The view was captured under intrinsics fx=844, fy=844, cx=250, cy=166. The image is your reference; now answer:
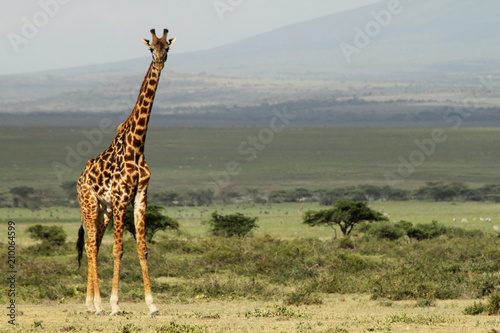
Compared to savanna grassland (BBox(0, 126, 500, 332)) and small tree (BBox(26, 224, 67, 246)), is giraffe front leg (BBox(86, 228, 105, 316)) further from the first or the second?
small tree (BBox(26, 224, 67, 246))

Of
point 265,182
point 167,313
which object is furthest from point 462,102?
point 167,313

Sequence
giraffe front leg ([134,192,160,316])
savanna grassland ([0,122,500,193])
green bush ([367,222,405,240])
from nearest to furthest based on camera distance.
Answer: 1. giraffe front leg ([134,192,160,316])
2. green bush ([367,222,405,240])
3. savanna grassland ([0,122,500,193])

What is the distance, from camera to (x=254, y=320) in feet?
40.0

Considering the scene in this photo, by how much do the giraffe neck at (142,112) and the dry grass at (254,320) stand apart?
268 cm

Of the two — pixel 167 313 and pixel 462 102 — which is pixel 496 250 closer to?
pixel 167 313

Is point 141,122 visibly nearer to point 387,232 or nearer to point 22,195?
point 387,232

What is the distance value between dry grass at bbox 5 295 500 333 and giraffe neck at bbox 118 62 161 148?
2676mm

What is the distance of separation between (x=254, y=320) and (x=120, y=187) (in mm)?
2753

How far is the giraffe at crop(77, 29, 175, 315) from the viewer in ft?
40.6

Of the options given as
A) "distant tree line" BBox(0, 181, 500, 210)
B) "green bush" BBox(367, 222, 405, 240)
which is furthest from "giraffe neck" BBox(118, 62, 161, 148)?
"distant tree line" BBox(0, 181, 500, 210)

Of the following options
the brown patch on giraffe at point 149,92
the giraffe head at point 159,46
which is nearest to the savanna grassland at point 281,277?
the brown patch on giraffe at point 149,92

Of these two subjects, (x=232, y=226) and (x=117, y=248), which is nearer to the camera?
(x=117, y=248)

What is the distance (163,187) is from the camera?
70.5 metres

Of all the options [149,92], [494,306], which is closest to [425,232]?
[494,306]
